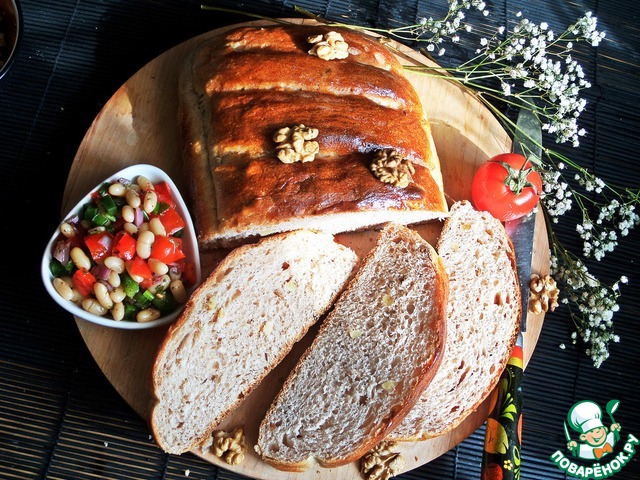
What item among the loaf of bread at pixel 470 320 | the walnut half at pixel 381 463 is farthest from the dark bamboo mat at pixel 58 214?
the loaf of bread at pixel 470 320

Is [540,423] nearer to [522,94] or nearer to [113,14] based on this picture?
[522,94]

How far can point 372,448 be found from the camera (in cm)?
347

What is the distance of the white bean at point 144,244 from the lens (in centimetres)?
327

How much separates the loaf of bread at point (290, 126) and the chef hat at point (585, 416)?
163cm

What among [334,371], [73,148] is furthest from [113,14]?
[334,371]

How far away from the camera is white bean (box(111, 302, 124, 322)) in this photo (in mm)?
3277

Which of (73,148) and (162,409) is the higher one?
(73,148)

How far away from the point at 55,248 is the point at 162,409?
40.2 inches

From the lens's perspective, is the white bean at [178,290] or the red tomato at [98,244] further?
the white bean at [178,290]

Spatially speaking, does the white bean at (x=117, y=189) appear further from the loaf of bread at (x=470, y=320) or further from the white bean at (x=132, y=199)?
the loaf of bread at (x=470, y=320)

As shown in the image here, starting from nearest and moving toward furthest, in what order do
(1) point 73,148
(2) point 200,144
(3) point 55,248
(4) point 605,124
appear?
1. (3) point 55,248
2. (2) point 200,144
3. (1) point 73,148
4. (4) point 605,124

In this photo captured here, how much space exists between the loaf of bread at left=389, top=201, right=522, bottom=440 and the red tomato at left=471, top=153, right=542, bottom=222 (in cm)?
10

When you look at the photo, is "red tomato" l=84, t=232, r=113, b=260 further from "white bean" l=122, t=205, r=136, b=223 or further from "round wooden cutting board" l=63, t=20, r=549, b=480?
"round wooden cutting board" l=63, t=20, r=549, b=480

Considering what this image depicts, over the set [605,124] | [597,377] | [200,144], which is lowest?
[597,377]
